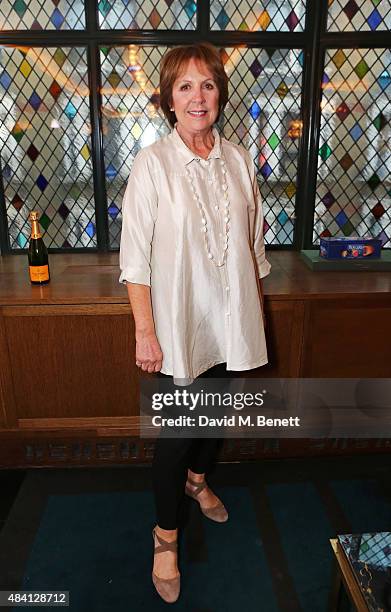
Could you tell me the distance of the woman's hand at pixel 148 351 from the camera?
1281 mm

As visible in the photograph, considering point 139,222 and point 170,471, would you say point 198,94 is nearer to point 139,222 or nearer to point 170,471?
point 139,222

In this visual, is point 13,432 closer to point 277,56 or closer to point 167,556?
point 167,556

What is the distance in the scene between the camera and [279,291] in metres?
1.71

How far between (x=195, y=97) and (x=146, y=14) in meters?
1.03

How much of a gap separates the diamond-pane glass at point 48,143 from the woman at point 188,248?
2.96 feet

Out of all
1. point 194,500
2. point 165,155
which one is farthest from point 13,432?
point 165,155

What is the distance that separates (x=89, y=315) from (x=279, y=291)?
66cm

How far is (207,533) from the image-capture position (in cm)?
162

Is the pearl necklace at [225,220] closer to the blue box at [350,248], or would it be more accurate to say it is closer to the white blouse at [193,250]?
the white blouse at [193,250]

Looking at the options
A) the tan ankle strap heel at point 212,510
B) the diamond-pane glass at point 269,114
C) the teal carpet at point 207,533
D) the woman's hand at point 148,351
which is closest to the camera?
the woman's hand at point 148,351

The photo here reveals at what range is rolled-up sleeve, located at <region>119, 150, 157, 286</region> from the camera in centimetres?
121

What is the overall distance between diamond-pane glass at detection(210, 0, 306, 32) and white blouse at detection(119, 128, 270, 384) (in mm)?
921

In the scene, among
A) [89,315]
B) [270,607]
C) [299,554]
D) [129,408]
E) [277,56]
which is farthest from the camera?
[277,56]

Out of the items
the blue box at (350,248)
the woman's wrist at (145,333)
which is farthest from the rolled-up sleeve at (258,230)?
the blue box at (350,248)
